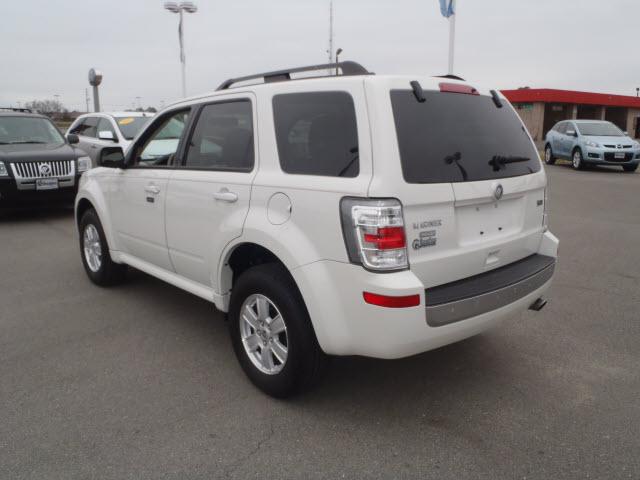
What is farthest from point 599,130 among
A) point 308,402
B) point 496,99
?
point 308,402

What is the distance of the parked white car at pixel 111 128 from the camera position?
12.0 m

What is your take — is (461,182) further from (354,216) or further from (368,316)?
(368,316)

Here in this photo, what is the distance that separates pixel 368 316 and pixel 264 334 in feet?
2.81

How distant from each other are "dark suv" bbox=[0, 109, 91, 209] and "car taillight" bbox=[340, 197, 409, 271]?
8381 millimetres

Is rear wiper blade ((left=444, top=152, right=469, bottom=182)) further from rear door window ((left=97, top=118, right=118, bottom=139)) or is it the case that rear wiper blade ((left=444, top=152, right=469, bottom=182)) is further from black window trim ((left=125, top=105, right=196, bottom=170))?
rear door window ((left=97, top=118, right=118, bottom=139))

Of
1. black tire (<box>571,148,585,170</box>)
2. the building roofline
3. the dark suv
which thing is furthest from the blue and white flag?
the building roofline

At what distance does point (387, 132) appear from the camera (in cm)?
281

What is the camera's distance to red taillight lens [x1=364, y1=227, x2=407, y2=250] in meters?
2.73

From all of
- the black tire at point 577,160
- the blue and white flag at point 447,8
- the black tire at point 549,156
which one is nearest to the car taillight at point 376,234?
the black tire at point 577,160

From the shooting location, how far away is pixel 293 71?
343cm

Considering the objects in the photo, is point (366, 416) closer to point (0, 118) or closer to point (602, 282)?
point (602, 282)

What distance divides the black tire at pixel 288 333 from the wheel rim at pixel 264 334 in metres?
0.02

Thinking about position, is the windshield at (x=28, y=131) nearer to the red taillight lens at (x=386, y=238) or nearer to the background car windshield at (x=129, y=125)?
the background car windshield at (x=129, y=125)

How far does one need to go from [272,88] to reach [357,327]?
1.55 metres
